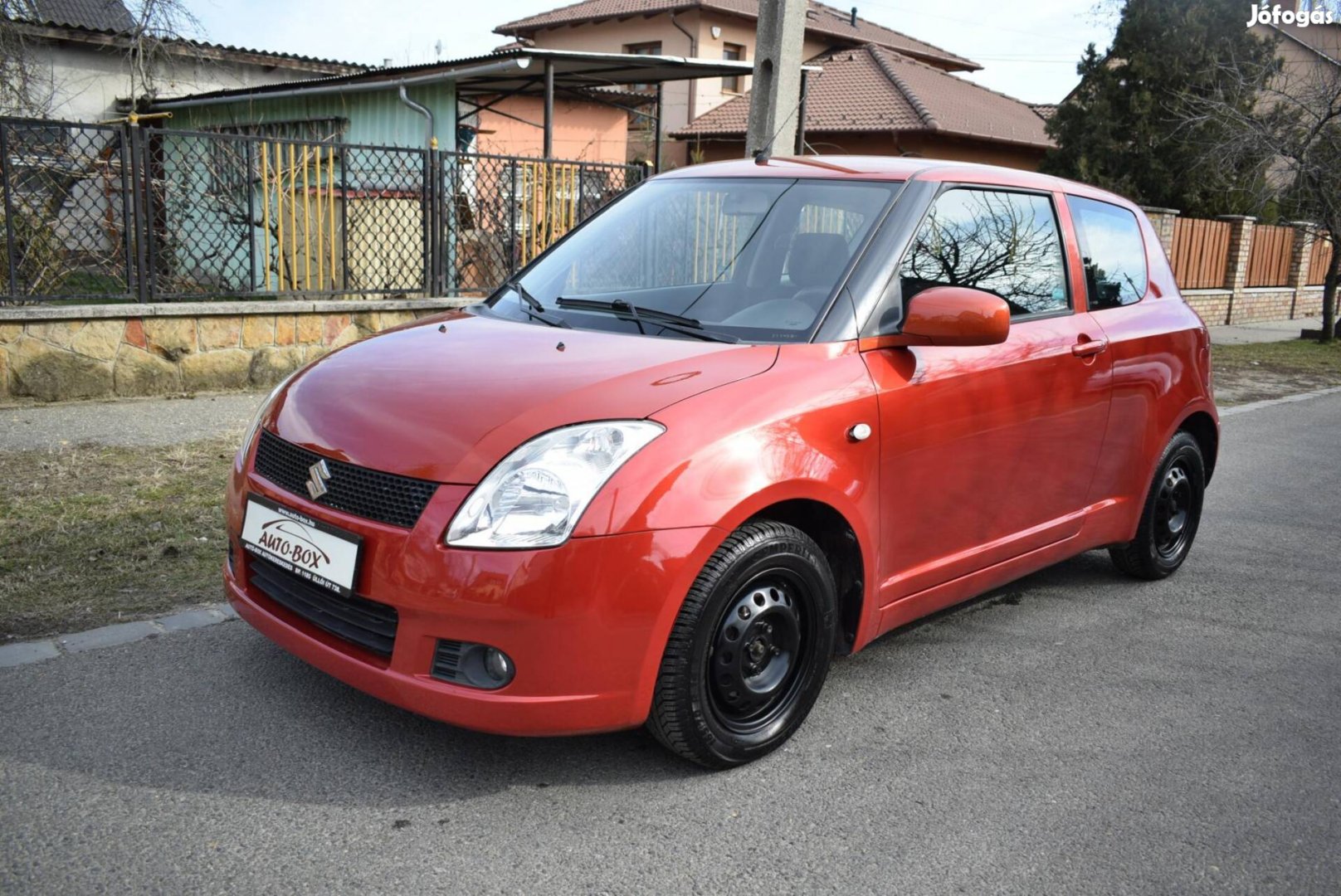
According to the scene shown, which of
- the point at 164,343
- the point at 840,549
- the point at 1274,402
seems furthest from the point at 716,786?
the point at 1274,402

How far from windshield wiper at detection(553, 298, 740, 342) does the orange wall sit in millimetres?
20200

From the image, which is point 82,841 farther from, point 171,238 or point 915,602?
point 171,238

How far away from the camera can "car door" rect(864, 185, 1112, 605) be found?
3.49 metres

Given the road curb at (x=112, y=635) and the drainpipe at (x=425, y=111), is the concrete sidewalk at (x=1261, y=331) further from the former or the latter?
the road curb at (x=112, y=635)

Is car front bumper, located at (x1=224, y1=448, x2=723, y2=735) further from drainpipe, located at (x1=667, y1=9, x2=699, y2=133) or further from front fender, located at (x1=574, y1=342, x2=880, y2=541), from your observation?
drainpipe, located at (x1=667, y1=9, x2=699, y2=133)

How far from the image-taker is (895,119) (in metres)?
29.0

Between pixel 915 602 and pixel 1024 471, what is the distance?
688mm

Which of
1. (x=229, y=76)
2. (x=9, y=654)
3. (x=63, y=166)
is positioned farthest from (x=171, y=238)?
(x=229, y=76)

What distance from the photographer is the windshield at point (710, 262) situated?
353 centimetres

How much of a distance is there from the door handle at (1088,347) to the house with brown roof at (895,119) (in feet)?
82.6

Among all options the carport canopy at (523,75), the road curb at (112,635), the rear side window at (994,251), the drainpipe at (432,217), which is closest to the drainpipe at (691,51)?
the carport canopy at (523,75)

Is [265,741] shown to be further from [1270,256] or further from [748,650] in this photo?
[1270,256]

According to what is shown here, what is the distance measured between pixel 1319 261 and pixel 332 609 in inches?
1101

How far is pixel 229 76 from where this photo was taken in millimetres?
20156
